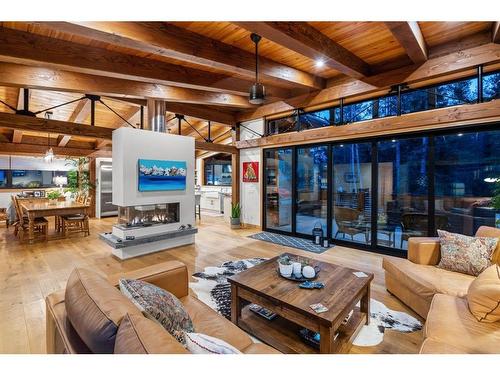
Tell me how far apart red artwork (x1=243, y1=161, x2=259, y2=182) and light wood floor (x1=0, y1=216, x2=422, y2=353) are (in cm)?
137

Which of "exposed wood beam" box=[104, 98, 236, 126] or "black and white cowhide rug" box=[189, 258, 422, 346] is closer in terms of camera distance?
"black and white cowhide rug" box=[189, 258, 422, 346]

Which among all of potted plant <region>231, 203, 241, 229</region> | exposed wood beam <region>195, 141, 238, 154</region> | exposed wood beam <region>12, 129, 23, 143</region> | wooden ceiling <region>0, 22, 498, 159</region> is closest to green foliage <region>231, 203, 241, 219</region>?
potted plant <region>231, 203, 241, 229</region>

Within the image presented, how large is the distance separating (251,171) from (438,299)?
500 cm

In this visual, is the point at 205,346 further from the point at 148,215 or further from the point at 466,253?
the point at 148,215

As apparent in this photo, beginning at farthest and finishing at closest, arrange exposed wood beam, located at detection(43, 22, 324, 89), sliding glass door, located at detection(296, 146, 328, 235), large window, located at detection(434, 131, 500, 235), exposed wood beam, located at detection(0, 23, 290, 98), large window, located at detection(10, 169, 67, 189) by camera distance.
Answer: large window, located at detection(10, 169, 67, 189), sliding glass door, located at detection(296, 146, 328, 235), large window, located at detection(434, 131, 500, 235), exposed wood beam, located at detection(0, 23, 290, 98), exposed wood beam, located at detection(43, 22, 324, 89)

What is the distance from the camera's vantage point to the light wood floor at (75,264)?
6.95 feet

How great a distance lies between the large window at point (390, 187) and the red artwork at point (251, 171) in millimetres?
513

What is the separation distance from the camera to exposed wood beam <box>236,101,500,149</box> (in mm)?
3432

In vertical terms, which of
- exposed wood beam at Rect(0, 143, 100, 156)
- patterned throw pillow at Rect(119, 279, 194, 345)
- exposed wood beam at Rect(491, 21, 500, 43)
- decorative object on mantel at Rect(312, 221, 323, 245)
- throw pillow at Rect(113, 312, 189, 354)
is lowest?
decorative object on mantel at Rect(312, 221, 323, 245)

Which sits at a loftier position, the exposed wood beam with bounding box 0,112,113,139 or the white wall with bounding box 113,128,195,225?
the exposed wood beam with bounding box 0,112,113,139

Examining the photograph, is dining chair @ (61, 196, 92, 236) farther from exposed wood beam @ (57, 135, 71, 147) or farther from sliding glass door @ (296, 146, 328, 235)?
sliding glass door @ (296, 146, 328, 235)

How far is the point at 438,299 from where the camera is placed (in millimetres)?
2018
